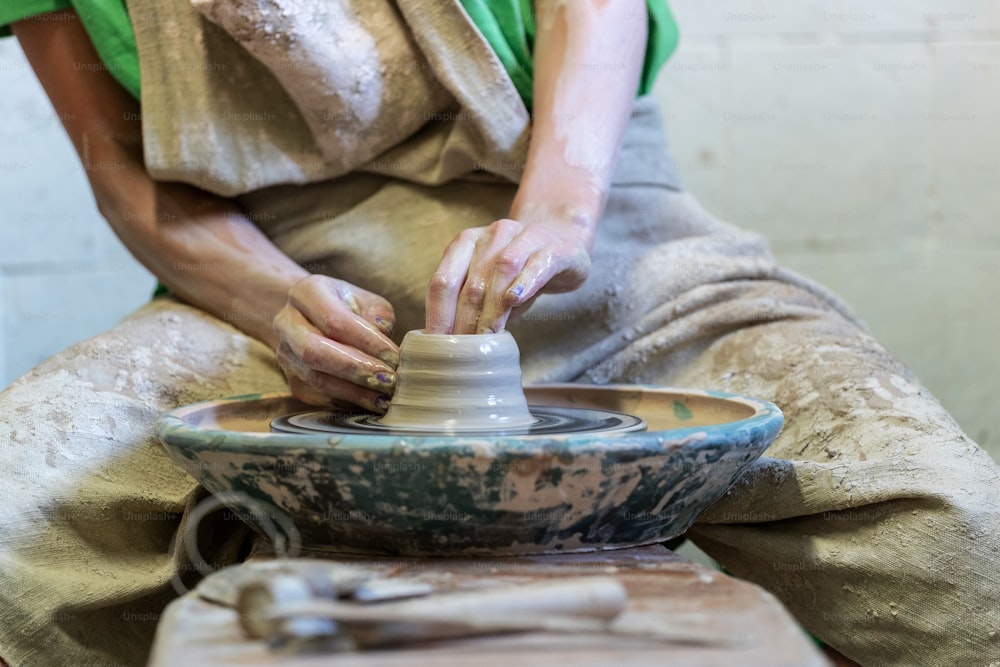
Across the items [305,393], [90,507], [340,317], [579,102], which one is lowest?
[90,507]

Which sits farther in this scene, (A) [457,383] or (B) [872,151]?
(B) [872,151]

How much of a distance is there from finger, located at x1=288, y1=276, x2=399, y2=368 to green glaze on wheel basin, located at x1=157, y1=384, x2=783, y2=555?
0.78 ft

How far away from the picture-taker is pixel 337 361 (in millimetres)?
1032

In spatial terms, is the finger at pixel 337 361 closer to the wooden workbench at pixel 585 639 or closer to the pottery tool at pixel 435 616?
the wooden workbench at pixel 585 639

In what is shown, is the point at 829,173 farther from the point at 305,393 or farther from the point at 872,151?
the point at 305,393

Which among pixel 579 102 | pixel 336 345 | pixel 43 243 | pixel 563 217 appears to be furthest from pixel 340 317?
pixel 43 243

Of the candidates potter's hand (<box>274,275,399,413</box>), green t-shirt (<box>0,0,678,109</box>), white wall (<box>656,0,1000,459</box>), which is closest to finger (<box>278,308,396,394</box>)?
potter's hand (<box>274,275,399,413</box>)

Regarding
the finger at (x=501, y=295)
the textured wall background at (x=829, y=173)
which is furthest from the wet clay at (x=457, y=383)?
the textured wall background at (x=829, y=173)

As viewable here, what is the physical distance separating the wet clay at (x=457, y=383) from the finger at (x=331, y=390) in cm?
10

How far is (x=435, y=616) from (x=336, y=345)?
1.62ft

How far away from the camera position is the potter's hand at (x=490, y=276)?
957mm

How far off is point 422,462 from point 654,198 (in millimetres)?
875

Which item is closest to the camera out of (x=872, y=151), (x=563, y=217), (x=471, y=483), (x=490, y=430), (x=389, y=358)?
(x=471, y=483)

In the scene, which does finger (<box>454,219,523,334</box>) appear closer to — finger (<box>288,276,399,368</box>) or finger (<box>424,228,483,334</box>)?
finger (<box>424,228,483,334</box>)
